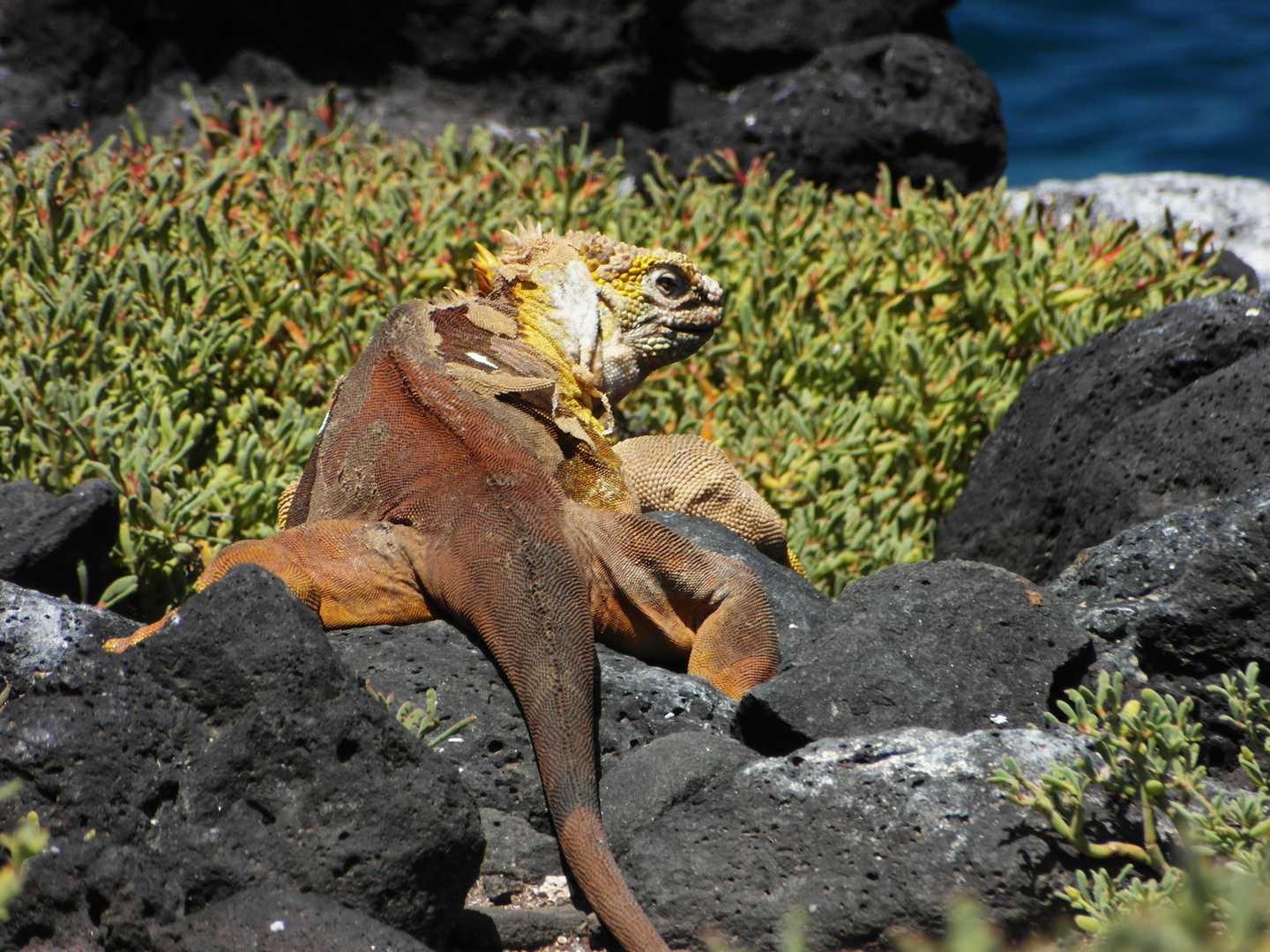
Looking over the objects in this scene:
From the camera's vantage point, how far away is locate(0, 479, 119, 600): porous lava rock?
3.20m

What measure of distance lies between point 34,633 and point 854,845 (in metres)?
1.55

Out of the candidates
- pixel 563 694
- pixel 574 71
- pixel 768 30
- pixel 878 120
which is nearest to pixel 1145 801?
pixel 563 694

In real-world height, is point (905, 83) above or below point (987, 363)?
above

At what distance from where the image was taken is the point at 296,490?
3.37 meters

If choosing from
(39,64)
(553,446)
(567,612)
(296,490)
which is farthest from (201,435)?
(39,64)

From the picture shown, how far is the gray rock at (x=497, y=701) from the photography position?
251cm

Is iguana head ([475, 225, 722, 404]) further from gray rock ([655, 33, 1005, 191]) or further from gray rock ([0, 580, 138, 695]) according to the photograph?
gray rock ([655, 33, 1005, 191])

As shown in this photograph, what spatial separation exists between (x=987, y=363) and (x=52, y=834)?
4092mm

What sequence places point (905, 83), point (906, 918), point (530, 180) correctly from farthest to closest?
point (905, 83) → point (530, 180) → point (906, 918)

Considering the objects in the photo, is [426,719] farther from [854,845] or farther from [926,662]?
[926,662]

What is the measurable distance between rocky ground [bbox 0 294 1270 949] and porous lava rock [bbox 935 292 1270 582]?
587 mm

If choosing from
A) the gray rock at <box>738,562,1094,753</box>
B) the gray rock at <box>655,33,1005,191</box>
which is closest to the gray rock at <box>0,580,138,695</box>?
the gray rock at <box>738,562,1094,753</box>

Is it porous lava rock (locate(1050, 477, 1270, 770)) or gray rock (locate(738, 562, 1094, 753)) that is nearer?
gray rock (locate(738, 562, 1094, 753))

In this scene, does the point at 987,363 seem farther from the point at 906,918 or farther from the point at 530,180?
the point at 906,918
